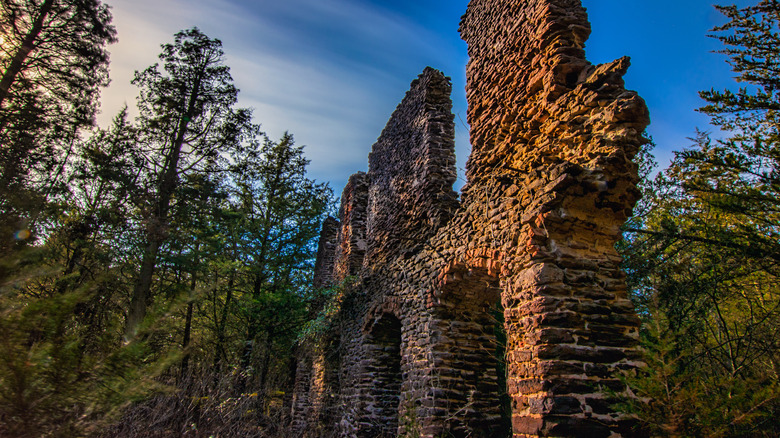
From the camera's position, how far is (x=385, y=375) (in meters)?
7.96

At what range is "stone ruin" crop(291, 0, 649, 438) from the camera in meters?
3.58

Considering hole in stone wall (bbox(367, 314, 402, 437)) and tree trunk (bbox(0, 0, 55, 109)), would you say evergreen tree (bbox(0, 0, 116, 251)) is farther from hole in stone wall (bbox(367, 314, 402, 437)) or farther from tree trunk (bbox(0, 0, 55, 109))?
hole in stone wall (bbox(367, 314, 402, 437))

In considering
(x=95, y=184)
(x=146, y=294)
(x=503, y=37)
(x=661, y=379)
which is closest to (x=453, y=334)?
(x=661, y=379)

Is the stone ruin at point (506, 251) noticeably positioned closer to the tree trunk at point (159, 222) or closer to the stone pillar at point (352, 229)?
the stone pillar at point (352, 229)

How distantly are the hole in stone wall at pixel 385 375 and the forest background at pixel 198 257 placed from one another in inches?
74.0

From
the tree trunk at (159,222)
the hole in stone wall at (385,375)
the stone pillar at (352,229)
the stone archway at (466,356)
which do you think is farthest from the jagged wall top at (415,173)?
the tree trunk at (159,222)

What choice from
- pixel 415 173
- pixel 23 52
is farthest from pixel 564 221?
pixel 23 52

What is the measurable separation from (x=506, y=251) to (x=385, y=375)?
4735 mm

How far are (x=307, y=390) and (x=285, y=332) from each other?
2.05 metres

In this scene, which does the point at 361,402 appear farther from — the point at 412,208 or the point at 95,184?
the point at 95,184

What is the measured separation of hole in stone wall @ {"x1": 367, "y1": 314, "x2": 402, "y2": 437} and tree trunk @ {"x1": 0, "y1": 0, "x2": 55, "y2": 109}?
9.20 metres

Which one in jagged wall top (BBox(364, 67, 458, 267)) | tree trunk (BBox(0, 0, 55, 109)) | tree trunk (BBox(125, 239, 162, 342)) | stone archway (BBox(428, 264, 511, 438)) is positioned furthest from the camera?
tree trunk (BBox(125, 239, 162, 342))

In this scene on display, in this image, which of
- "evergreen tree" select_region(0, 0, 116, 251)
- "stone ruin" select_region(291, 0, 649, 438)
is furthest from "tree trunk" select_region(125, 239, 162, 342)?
"stone ruin" select_region(291, 0, 649, 438)

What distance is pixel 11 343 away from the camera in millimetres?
1827
